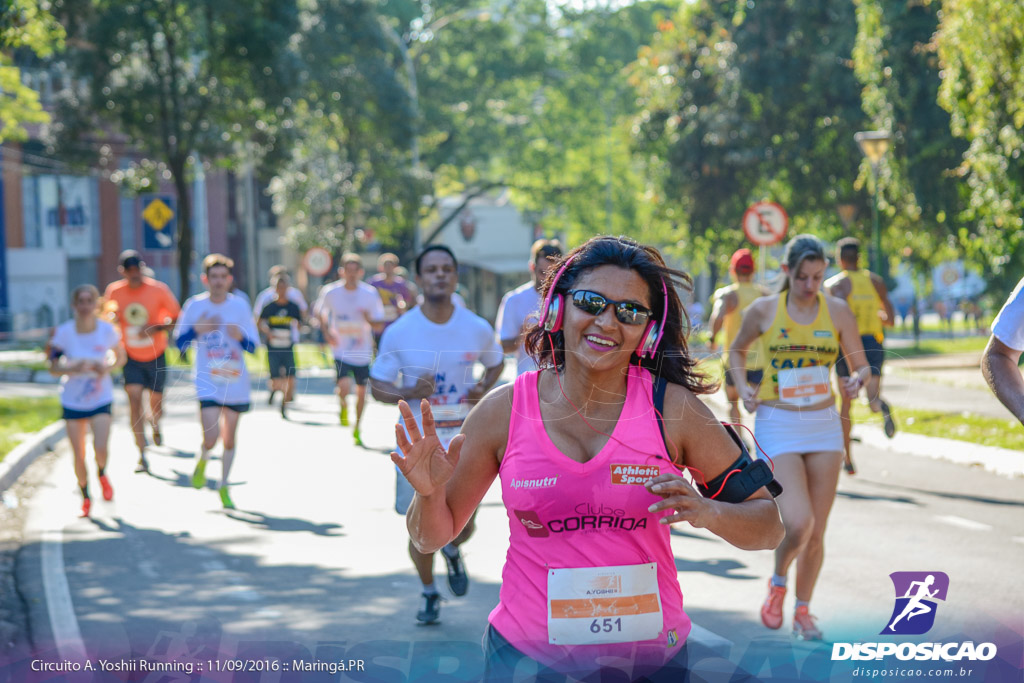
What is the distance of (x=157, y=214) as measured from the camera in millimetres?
21109

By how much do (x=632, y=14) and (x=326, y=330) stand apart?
47528 mm

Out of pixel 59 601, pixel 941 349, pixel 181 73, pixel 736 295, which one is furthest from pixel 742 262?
pixel 941 349

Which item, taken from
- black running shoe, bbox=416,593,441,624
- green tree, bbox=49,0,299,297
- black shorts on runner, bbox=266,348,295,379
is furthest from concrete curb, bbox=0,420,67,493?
green tree, bbox=49,0,299,297

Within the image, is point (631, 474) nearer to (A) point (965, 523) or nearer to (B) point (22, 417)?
(A) point (965, 523)

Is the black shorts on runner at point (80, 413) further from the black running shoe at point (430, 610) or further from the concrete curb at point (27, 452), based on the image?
the black running shoe at point (430, 610)

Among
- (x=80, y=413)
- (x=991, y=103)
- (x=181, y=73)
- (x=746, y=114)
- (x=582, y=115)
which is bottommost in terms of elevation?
(x=80, y=413)

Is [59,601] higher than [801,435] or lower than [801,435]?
lower

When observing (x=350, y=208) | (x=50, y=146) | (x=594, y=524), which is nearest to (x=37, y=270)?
(x=350, y=208)

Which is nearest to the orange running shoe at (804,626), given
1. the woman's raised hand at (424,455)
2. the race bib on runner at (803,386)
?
the race bib on runner at (803,386)

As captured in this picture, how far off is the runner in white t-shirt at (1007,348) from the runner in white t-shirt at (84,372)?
7435mm

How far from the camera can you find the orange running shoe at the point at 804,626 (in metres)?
5.90

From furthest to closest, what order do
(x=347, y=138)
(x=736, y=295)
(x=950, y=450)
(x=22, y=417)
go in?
(x=347, y=138)
(x=22, y=417)
(x=950, y=450)
(x=736, y=295)

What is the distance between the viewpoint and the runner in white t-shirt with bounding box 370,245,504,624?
5117mm

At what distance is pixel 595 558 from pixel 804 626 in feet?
10.6
